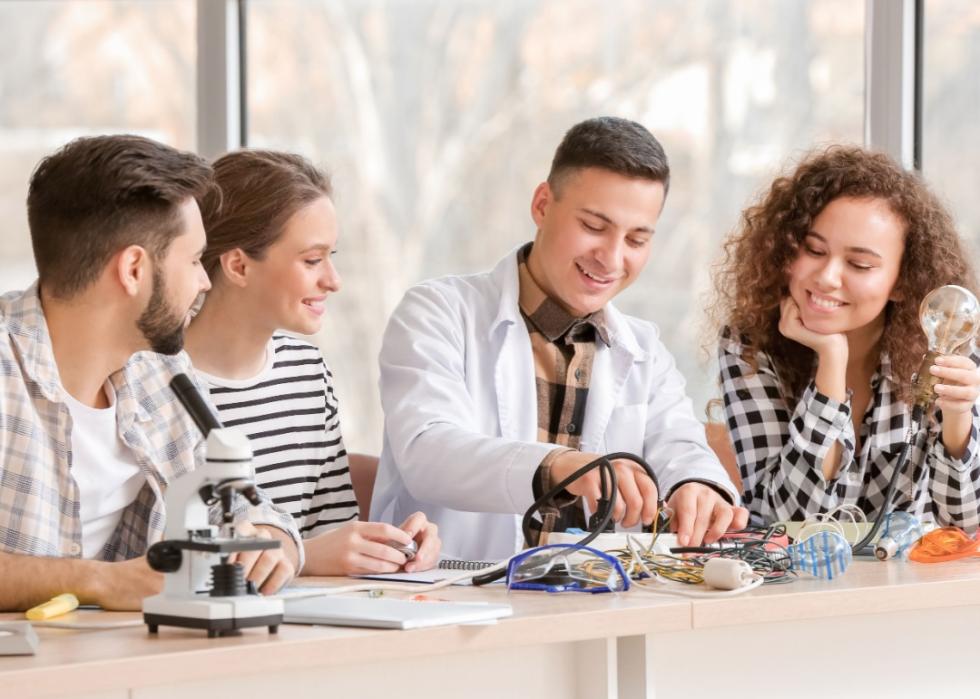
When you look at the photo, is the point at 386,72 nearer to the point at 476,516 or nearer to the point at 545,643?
the point at 476,516

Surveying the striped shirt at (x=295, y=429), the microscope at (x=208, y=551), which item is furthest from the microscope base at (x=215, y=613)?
the striped shirt at (x=295, y=429)

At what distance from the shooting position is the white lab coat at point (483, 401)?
245 centimetres

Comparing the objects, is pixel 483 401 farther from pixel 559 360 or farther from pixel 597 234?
pixel 597 234

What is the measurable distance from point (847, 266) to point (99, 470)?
4.88ft

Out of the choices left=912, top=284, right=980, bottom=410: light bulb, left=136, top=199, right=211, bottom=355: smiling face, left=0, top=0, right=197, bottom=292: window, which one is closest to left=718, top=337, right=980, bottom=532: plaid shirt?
left=912, top=284, right=980, bottom=410: light bulb

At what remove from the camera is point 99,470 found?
198 cm

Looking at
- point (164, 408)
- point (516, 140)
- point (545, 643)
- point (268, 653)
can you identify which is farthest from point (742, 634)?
point (516, 140)

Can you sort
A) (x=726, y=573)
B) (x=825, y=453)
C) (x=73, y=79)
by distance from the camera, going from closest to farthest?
(x=726, y=573)
(x=825, y=453)
(x=73, y=79)

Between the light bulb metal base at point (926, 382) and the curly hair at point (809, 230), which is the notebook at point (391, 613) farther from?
the curly hair at point (809, 230)

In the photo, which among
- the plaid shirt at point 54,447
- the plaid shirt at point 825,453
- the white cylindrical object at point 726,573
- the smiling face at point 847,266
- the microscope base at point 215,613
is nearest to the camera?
the microscope base at point 215,613

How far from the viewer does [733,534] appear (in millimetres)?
2264

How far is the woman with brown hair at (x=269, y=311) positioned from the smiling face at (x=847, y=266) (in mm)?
933

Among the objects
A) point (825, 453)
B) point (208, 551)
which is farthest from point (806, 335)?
point (208, 551)

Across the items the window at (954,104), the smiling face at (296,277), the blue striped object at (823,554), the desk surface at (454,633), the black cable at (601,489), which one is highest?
the window at (954,104)
